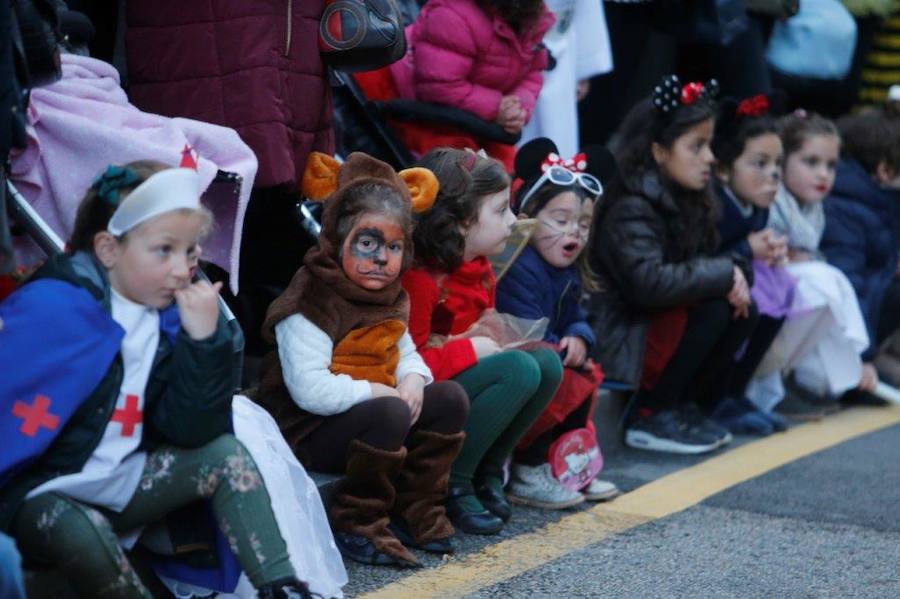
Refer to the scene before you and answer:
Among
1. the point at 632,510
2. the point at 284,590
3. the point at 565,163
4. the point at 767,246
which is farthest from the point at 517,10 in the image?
the point at 284,590

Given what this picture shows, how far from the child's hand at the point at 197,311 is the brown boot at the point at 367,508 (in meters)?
0.93

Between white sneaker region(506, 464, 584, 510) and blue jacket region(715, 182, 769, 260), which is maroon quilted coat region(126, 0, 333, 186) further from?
blue jacket region(715, 182, 769, 260)

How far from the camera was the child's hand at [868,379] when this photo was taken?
25.2 ft

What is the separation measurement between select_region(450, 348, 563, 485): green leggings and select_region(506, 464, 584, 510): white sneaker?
1.24 feet

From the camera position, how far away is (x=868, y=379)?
7672 millimetres

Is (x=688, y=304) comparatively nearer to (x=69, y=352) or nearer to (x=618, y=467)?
(x=618, y=467)

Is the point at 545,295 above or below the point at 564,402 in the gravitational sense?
above

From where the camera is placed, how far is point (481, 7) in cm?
609

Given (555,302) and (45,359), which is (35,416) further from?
(555,302)

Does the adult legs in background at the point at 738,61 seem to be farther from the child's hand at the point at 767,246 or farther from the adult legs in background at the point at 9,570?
the adult legs in background at the point at 9,570

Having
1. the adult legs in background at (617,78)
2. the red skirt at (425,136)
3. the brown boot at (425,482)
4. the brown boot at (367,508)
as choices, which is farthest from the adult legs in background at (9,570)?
the adult legs in background at (617,78)

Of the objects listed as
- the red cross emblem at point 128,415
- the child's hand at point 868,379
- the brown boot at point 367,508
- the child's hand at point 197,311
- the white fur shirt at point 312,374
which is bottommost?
the child's hand at point 868,379

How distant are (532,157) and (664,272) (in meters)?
0.87

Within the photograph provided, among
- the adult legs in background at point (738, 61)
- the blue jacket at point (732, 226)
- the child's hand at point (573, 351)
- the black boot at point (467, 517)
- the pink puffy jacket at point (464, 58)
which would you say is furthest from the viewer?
the adult legs in background at point (738, 61)
